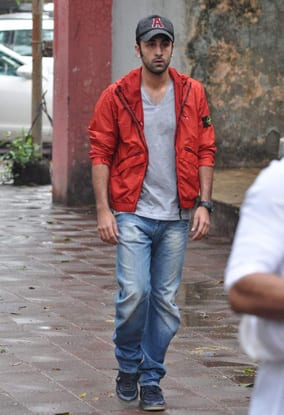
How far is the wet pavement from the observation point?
6160mm

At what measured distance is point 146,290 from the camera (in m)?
5.93

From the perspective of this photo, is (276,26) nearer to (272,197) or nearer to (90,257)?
(90,257)

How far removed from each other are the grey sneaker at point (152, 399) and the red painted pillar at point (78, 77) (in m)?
8.21

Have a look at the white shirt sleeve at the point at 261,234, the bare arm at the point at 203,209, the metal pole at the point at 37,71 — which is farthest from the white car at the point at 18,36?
the white shirt sleeve at the point at 261,234

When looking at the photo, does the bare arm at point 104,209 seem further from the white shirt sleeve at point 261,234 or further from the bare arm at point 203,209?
the white shirt sleeve at point 261,234

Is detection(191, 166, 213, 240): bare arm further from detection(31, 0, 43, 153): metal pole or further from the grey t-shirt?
detection(31, 0, 43, 153): metal pole

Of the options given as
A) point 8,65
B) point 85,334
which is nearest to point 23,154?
point 8,65

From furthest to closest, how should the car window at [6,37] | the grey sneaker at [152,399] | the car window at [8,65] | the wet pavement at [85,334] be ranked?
the car window at [6,37] < the car window at [8,65] < the wet pavement at [85,334] < the grey sneaker at [152,399]

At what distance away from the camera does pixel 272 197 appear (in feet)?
9.43

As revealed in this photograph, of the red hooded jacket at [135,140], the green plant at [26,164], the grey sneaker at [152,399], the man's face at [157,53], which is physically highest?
the man's face at [157,53]

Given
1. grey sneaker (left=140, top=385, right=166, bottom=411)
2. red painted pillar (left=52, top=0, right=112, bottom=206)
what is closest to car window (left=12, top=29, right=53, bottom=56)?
red painted pillar (left=52, top=0, right=112, bottom=206)

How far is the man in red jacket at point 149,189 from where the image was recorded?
235 inches

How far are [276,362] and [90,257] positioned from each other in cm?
789

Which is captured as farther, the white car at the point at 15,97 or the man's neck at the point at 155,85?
the white car at the point at 15,97
